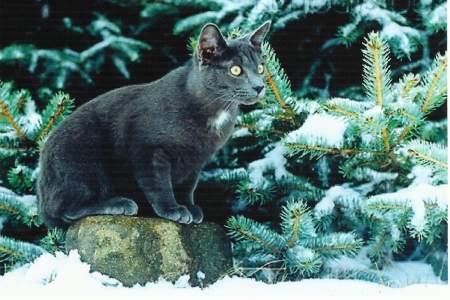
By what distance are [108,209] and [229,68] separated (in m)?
0.64

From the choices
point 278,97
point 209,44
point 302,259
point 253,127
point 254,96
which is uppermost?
point 209,44

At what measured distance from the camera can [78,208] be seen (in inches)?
82.4

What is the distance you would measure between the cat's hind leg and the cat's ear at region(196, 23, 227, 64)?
567mm

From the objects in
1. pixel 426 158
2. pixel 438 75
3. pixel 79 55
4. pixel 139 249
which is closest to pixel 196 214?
pixel 139 249

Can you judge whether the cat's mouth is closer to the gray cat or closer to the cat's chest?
the gray cat

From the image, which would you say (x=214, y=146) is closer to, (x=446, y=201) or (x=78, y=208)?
(x=78, y=208)

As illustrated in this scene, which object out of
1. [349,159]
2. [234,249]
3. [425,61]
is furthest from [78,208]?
[425,61]

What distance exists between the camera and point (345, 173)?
96.0 inches

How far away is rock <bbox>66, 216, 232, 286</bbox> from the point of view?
1.95m

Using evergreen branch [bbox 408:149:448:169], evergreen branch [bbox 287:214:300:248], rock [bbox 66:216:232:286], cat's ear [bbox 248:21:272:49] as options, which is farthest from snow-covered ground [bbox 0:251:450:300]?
cat's ear [bbox 248:21:272:49]

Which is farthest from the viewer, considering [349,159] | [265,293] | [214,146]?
[349,159]

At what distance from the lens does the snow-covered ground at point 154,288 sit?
6.08ft

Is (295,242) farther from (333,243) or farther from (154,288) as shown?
(154,288)

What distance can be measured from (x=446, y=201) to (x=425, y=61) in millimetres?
996
